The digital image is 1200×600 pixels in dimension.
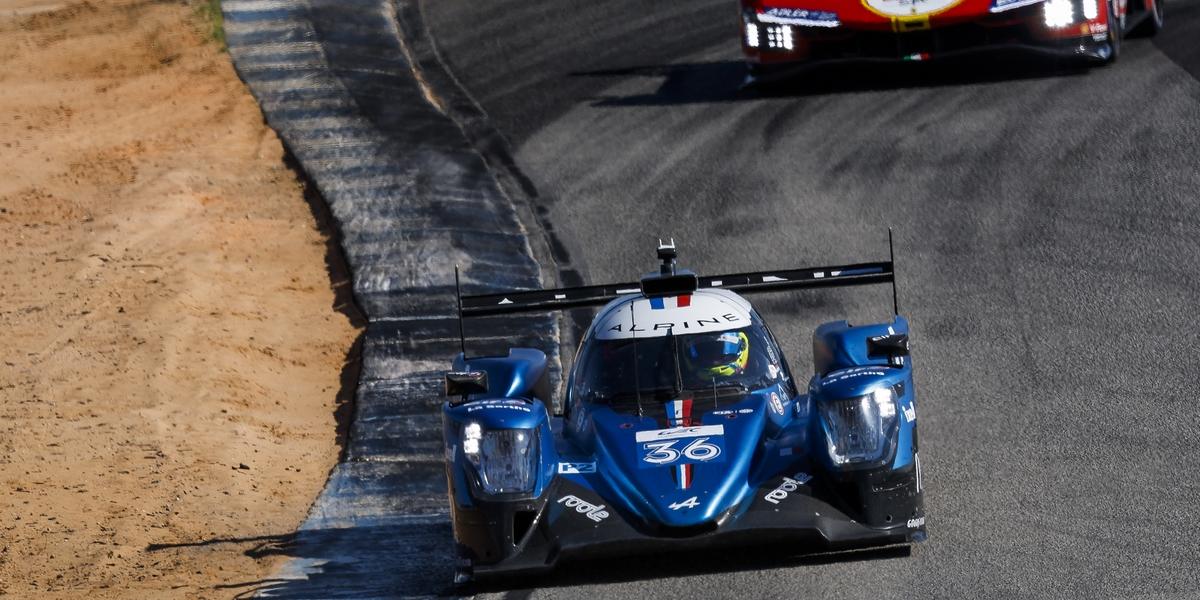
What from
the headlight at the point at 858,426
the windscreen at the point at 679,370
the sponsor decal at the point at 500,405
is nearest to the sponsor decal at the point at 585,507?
the sponsor decal at the point at 500,405

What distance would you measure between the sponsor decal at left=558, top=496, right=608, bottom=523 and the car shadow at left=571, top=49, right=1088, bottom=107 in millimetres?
9696

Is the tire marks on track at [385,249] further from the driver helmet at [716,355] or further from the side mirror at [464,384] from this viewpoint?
the driver helmet at [716,355]

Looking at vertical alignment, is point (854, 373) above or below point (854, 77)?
below

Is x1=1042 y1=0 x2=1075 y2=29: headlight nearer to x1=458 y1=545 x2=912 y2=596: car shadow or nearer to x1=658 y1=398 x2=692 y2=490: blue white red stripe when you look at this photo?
x1=658 y1=398 x2=692 y2=490: blue white red stripe

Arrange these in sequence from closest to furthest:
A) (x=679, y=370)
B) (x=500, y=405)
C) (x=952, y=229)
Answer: (x=500, y=405) < (x=679, y=370) < (x=952, y=229)

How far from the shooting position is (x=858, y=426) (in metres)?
9.13

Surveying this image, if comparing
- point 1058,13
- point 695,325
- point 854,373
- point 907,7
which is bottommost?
point 854,373

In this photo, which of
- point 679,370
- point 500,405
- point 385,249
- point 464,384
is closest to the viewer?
point 500,405

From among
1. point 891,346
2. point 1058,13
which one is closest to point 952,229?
point 1058,13

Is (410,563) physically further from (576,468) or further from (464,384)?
(576,468)

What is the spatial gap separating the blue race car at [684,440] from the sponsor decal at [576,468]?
1cm

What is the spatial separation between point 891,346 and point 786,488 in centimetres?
124

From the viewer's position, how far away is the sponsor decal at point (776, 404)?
10047 mm

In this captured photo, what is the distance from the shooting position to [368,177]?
1738cm
